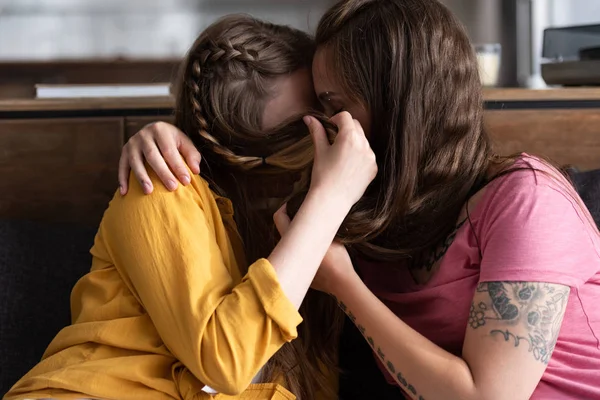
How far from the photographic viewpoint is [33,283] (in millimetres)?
1456

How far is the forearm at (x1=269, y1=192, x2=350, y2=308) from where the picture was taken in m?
1.09

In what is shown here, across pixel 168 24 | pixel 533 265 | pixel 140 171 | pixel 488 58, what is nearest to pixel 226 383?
pixel 140 171

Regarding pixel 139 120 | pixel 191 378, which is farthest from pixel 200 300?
pixel 139 120

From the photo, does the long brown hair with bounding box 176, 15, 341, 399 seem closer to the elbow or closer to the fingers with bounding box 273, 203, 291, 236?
the fingers with bounding box 273, 203, 291, 236

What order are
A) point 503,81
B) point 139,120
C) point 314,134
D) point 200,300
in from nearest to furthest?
1. point 200,300
2. point 314,134
3. point 139,120
4. point 503,81

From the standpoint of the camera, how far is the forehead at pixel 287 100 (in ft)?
4.33

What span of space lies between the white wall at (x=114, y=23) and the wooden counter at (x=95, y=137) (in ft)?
3.40

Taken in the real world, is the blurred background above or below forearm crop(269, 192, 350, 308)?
above

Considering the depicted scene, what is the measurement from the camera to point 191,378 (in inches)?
44.9

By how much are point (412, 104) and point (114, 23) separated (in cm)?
172

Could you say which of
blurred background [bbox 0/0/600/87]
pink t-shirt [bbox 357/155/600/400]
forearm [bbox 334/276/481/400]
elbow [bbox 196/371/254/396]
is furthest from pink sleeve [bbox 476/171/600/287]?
blurred background [bbox 0/0/600/87]

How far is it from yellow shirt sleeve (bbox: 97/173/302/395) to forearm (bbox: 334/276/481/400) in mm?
137

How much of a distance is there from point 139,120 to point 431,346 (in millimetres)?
825

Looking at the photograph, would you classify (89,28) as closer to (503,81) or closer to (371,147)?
(503,81)
